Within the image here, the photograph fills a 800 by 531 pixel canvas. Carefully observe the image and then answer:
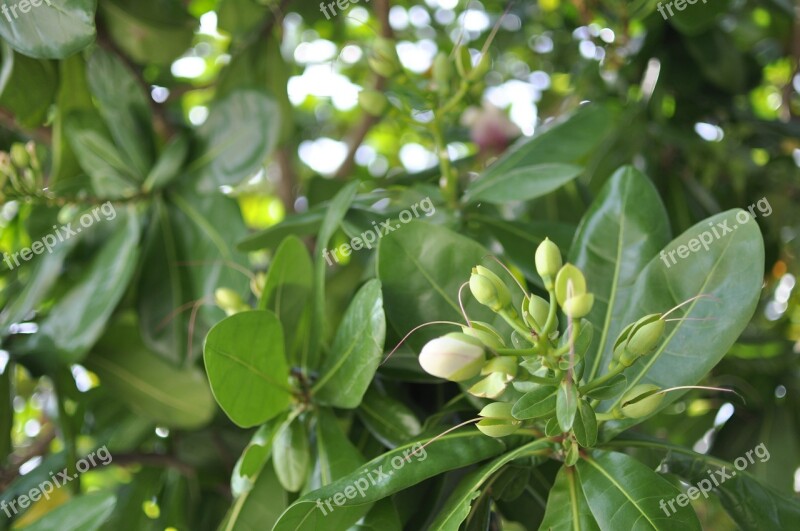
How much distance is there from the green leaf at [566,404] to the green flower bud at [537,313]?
0.15 feet

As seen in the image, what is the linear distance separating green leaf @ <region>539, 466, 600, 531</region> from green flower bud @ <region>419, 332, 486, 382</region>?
0.51 feet

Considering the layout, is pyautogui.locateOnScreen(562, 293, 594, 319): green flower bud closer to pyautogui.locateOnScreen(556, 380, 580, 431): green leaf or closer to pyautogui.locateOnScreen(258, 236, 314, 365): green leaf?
pyautogui.locateOnScreen(556, 380, 580, 431): green leaf

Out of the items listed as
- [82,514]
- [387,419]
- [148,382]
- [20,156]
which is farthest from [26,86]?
[387,419]

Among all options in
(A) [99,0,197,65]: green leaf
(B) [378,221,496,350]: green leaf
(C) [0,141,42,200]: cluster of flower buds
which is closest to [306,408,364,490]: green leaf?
(B) [378,221,496,350]: green leaf

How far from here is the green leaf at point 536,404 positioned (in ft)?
1.78

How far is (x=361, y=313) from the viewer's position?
0.67m

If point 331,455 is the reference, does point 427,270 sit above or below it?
above

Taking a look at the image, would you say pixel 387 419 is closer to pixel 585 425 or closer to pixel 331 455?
pixel 331 455

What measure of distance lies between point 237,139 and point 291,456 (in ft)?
1.64

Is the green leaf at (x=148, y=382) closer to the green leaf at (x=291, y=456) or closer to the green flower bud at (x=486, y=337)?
the green leaf at (x=291, y=456)

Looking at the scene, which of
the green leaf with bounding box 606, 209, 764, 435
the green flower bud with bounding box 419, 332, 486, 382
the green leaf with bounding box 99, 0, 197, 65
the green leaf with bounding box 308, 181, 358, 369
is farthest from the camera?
the green leaf with bounding box 99, 0, 197, 65

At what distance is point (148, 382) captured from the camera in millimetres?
1065

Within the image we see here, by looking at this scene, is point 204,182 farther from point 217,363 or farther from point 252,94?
point 217,363

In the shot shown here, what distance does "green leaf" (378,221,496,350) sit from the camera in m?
0.68
